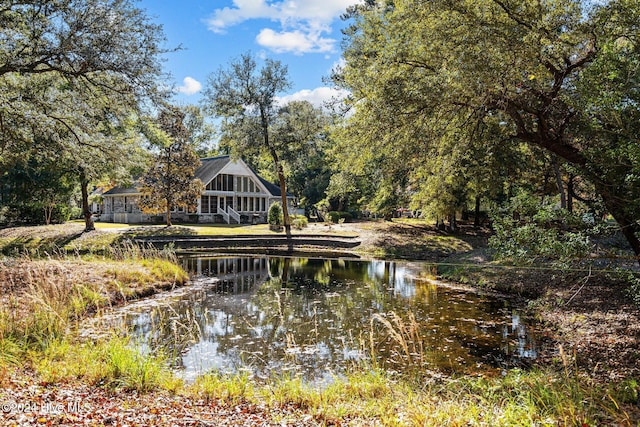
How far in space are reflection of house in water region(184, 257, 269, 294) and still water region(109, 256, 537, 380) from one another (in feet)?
0.31

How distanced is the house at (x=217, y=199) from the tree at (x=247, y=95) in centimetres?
880

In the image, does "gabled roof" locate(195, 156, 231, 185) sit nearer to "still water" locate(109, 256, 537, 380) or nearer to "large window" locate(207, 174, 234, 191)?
"large window" locate(207, 174, 234, 191)

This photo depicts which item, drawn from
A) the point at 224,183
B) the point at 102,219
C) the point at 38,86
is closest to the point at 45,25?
the point at 38,86

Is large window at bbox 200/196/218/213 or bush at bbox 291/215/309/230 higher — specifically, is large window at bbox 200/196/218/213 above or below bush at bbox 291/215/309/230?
above

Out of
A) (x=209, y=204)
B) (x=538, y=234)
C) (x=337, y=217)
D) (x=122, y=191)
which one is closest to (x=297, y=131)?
(x=337, y=217)

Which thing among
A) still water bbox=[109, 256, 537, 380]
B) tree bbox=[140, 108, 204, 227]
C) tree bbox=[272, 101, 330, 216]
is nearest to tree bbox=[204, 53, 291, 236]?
tree bbox=[272, 101, 330, 216]

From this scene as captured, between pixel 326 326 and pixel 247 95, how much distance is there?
21833 mm

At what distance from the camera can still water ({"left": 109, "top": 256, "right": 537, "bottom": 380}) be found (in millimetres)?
6047

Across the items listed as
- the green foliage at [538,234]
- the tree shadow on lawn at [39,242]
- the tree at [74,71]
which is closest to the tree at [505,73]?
the green foliage at [538,234]

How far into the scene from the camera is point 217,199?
36.7 metres

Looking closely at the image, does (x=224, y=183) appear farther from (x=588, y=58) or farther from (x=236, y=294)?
(x=588, y=58)

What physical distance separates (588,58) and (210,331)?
8.12 metres

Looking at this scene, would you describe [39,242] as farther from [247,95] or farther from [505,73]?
[505,73]

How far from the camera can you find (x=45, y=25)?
9422 millimetres
